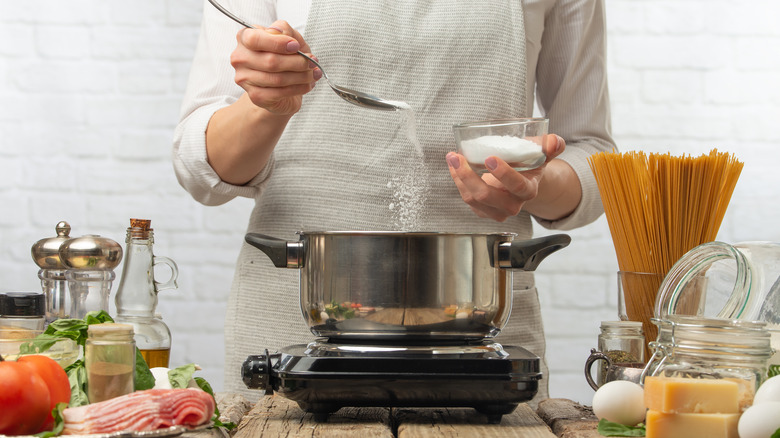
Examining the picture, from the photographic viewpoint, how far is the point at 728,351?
590 millimetres

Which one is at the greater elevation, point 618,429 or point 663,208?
point 663,208

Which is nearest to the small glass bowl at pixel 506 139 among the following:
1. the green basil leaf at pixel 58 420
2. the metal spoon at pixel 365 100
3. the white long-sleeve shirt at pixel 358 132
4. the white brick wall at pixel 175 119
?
the metal spoon at pixel 365 100

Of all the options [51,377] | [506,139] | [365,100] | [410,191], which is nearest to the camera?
[51,377]

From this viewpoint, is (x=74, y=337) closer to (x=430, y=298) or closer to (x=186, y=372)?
(x=186, y=372)

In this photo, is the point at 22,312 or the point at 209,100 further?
the point at 209,100

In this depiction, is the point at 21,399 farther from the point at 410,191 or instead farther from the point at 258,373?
the point at 410,191

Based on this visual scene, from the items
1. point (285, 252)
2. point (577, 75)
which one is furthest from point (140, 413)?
point (577, 75)

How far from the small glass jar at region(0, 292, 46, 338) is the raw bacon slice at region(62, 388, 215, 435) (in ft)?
0.59

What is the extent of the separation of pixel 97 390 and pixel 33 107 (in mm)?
1402

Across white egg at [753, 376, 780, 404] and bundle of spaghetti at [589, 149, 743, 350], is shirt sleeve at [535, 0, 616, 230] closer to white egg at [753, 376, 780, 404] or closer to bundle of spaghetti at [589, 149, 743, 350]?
bundle of spaghetti at [589, 149, 743, 350]

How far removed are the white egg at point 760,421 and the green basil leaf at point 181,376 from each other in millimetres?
426

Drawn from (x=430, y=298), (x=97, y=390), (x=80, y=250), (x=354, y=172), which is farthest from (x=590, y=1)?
(x=97, y=390)

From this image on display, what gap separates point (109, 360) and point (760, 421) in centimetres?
47

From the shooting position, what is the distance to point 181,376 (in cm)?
69
